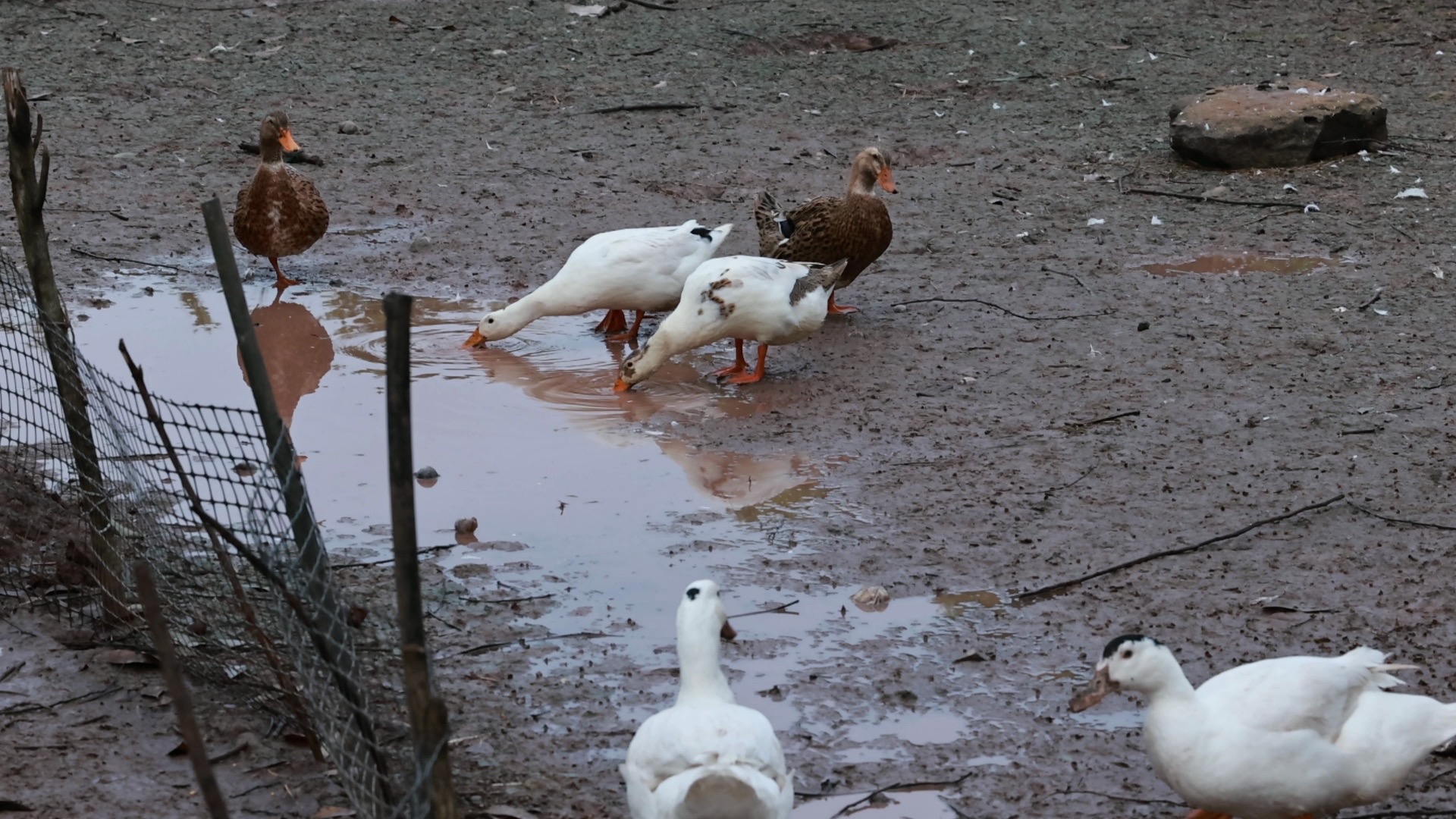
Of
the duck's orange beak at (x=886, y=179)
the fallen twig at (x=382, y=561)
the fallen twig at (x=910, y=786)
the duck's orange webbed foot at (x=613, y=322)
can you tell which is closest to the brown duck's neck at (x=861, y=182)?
the duck's orange beak at (x=886, y=179)

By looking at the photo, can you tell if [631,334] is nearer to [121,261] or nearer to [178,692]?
[121,261]

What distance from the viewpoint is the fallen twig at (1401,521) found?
516cm

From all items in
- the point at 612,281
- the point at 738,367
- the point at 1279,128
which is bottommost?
the point at 738,367

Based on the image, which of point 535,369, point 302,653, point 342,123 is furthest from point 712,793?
point 342,123

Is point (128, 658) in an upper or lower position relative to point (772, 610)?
upper

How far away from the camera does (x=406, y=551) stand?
276 centimetres

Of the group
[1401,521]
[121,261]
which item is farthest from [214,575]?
[121,261]

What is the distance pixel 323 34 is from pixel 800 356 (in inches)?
344

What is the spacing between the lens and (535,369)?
7.50 m

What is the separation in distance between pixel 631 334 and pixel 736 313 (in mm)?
1130

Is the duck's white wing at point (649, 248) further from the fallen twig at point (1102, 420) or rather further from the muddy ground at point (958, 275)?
the fallen twig at point (1102, 420)

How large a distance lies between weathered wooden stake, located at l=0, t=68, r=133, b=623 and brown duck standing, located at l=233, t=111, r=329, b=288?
3.66 metres

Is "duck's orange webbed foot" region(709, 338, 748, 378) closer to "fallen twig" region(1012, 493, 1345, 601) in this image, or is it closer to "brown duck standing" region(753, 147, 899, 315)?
"brown duck standing" region(753, 147, 899, 315)

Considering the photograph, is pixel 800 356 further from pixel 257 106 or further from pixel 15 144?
pixel 257 106
